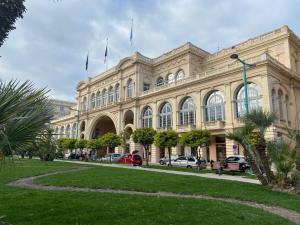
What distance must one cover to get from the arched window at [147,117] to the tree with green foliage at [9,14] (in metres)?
38.0

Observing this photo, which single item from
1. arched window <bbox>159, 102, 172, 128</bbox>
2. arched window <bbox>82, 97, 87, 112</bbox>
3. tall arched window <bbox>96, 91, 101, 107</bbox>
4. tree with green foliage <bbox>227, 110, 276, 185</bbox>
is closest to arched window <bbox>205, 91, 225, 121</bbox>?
arched window <bbox>159, 102, 172, 128</bbox>

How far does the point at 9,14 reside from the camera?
8633 millimetres

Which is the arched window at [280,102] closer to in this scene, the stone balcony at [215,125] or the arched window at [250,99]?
the arched window at [250,99]

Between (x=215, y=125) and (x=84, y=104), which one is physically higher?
(x=84, y=104)

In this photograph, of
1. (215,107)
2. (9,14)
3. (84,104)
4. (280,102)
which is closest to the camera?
(9,14)

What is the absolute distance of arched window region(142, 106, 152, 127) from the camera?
46.6 meters

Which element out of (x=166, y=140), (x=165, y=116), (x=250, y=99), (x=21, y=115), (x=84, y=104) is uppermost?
(x=84, y=104)

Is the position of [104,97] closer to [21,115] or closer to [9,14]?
[9,14]

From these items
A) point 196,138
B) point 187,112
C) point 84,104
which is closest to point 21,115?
point 196,138

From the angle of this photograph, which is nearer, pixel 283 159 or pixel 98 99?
pixel 283 159

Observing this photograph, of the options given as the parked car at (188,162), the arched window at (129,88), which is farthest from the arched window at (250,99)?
the arched window at (129,88)

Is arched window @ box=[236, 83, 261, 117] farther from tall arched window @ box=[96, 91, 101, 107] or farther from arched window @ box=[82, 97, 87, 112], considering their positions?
arched window @ box=[82, 97, 87, 112]

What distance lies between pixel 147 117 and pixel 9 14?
128ft

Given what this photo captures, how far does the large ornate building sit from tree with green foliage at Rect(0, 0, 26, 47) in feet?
79.3
